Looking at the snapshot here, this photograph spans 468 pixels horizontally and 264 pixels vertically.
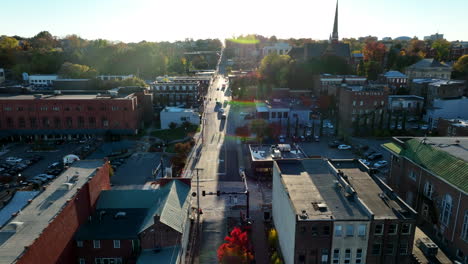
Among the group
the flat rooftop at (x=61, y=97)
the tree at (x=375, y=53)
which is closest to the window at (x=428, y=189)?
the flat rooftop at (x=61, y=97)

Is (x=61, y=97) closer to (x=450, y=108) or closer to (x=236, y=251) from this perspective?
(x=236, y=251)

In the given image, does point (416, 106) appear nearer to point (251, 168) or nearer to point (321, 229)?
point (251, 168)

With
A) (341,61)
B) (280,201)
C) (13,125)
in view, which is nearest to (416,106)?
(341,61)

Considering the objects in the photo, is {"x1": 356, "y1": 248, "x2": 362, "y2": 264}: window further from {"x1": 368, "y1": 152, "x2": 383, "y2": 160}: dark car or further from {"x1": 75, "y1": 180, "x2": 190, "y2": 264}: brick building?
{"x1": 368, "y1": 152, "x2": 383, "y2": 160}: dark car

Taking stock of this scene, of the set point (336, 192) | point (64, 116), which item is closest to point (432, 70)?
point (336, 192)

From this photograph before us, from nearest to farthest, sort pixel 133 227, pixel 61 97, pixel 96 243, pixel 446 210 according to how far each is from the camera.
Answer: pixel 96 243 → pixel 133 227 → pixel 446 210 → pixel 61 97
